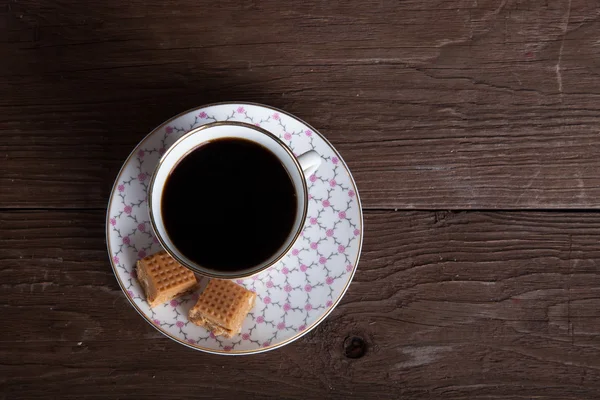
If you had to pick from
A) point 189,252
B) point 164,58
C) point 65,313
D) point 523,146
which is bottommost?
point 65,313

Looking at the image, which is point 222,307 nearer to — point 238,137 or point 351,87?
point 238,137

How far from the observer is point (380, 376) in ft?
3.65

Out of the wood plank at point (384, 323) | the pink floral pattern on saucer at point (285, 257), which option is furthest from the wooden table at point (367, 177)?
the pink floral pattern on saucer at point (285, 257)

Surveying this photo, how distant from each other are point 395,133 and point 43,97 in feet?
2.22

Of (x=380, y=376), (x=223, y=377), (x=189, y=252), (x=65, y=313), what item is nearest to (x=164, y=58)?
(x=189, y=252)

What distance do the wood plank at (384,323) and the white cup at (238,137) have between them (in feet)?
0.71

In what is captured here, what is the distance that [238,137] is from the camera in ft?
3.22

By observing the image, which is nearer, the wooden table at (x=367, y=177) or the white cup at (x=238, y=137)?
the white cup at (x=238, y=137)

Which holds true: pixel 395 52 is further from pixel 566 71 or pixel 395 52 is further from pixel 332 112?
pixel 566 71

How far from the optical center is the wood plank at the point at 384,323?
3.60 ft

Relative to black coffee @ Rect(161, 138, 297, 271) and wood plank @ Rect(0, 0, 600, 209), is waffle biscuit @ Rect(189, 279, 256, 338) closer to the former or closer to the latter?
black coffee @ Rect(161, 138, 297, 271)

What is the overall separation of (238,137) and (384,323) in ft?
1.48

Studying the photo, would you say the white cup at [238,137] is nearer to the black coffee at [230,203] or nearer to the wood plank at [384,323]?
the black coffee at [230,203]

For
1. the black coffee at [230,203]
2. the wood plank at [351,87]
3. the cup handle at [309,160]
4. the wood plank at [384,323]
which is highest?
the wood plank at [351,87]
